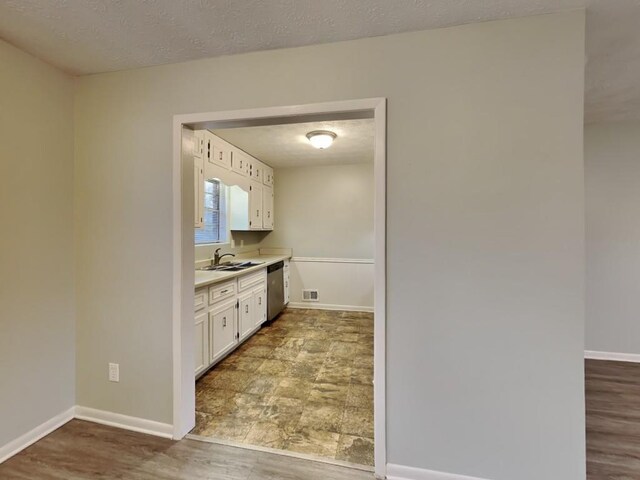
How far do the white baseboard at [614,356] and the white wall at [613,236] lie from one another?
0.04m

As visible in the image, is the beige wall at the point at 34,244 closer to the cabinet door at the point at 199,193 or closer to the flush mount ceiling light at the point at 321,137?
the cabinet door at the point at 199,193

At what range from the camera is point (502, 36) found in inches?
59.5

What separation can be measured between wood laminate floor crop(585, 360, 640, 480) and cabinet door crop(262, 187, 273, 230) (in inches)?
169

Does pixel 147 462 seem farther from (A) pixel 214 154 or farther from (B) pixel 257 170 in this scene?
(B) pixel 257 170

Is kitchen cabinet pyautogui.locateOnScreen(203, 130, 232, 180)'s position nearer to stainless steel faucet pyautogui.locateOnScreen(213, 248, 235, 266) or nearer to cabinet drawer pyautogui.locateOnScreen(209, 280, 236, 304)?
stainless steel faucet pyautogui.locateOnScreen(213, 248, 235, 266)

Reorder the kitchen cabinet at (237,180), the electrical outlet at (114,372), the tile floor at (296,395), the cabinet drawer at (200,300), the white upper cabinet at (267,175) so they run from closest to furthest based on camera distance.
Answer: the tile floor at (296,395) → the electrical outlet at (114,372) → the cabinet drawer at (200,300) → the kitchen cabinet at (237,180) → the white upper cabinet at (267,175)

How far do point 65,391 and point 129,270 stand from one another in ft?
3.20

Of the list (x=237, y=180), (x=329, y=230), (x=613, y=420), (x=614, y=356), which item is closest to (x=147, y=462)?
(x=237, y=180)

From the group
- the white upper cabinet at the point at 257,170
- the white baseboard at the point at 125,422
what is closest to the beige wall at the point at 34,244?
the white baseboard at the point at 125,422

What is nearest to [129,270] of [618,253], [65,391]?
[65,391]

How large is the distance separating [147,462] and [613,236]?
4.47 meters

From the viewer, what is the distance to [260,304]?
13.0 ft

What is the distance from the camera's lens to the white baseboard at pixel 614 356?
10.1 ft

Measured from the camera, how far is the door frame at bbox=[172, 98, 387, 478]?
1647mm
